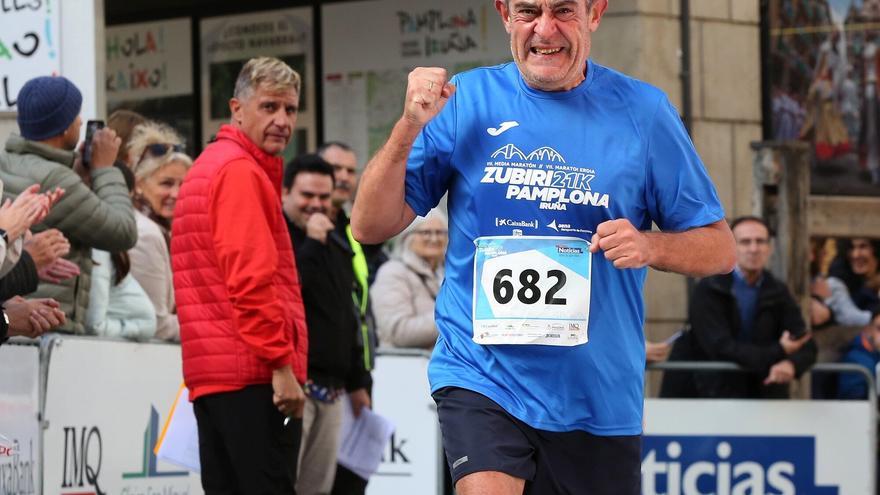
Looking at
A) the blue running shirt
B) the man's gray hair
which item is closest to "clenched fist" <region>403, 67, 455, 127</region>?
the blue running shirt

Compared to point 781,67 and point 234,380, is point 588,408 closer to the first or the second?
point 234,380

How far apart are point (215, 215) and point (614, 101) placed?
2.16 metres

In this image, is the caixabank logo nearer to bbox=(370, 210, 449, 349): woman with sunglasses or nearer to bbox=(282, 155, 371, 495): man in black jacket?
bbox=(370, 210, 449, 349): woman with sunglasses

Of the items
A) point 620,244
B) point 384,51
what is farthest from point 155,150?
point 384,51

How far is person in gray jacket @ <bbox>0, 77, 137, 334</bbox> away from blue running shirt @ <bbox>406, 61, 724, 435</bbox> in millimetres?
2560

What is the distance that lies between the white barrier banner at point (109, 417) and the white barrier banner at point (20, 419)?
68 millimetres

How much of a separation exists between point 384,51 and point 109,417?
23.0 ft

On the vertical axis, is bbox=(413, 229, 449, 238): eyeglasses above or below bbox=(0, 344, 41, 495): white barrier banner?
above

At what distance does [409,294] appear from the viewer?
10.5 metres

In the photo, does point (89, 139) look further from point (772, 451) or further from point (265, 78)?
point (772, 451)

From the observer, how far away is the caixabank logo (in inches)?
409

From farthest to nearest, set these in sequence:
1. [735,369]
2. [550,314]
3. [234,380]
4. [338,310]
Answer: [735,369], [338,310], [234,380], [550,314]

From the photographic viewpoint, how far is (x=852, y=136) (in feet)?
49.0

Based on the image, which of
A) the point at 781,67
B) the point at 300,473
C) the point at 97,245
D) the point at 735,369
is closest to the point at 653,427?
the point at 735,369
